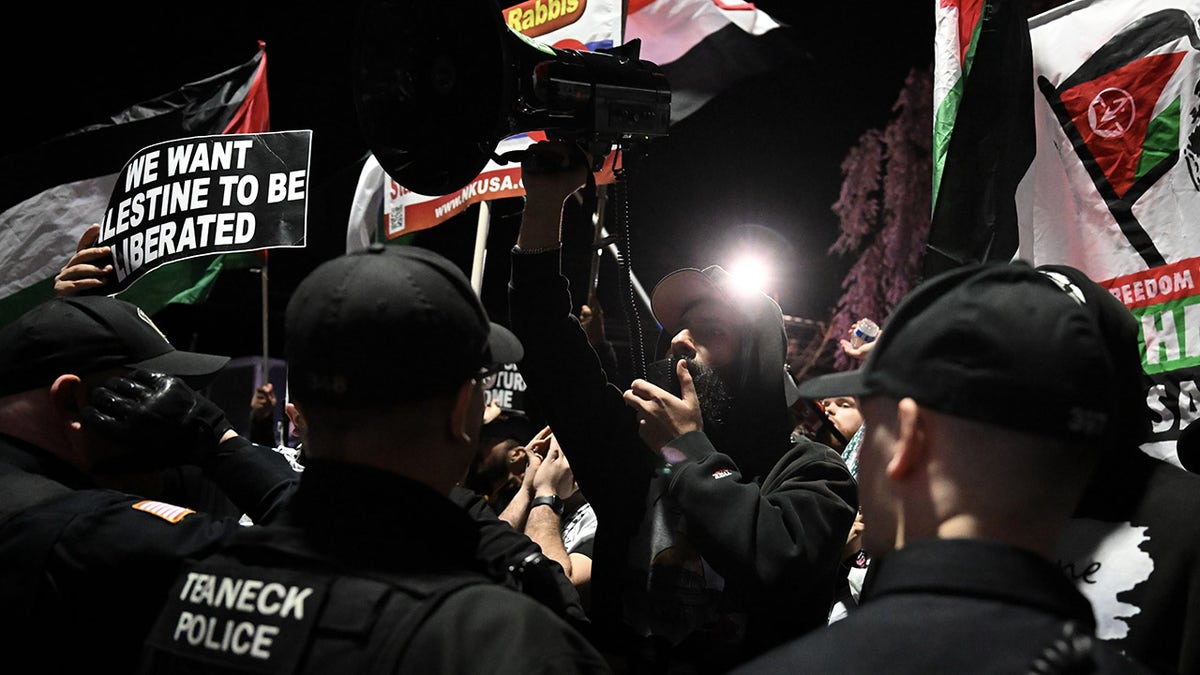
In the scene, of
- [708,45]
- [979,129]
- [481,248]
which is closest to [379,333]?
[979,129]

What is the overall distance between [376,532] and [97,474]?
1.29 m

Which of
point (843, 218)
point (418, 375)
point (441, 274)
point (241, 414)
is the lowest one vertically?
point (241, 414)

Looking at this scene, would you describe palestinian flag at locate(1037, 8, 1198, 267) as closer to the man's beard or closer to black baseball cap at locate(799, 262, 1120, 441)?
the man's beard

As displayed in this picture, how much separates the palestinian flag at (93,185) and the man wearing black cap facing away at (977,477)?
207 inches

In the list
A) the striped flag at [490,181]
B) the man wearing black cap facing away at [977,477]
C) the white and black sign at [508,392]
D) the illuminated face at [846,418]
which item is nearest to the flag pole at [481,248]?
the striped flag at [490,181]

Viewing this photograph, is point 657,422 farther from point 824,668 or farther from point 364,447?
point 824,668

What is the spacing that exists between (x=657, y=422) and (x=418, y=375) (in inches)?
42.6

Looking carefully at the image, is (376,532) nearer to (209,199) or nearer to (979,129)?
(979,129)

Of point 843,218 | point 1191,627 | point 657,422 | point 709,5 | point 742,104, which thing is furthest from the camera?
Result: point 742,104

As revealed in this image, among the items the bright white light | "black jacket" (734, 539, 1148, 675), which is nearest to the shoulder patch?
"black jacket" (734, 539, 1148, 675)

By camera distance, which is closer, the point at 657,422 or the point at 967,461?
the point at 967,461

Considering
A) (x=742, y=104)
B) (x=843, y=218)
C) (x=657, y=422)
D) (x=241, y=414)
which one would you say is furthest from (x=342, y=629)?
(x=742, y=104)

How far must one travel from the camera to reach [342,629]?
1.45 m

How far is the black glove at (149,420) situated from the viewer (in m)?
2.46
